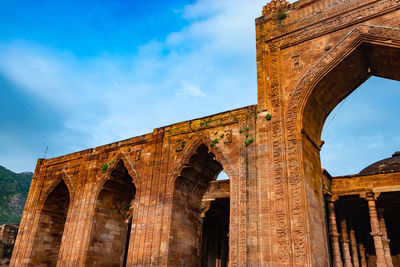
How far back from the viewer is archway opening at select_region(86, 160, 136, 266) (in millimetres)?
14558

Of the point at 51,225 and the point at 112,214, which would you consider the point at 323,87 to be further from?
the point at 51,225

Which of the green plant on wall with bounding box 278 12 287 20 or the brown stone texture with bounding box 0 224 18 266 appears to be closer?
the green plant on wall with bounding box 278 12 287 20

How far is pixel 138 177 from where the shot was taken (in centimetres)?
1405

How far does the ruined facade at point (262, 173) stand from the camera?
9.93 meters

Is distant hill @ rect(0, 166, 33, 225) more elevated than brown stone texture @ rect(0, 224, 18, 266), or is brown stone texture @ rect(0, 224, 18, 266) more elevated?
distant hill @ rect(0, 166, 33, 225)

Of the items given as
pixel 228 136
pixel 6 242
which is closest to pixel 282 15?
pixel 228 136

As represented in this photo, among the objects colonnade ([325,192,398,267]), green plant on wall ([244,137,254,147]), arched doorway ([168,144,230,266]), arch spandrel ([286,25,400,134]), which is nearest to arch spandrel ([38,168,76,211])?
arched doorway ([168,144,230,266])

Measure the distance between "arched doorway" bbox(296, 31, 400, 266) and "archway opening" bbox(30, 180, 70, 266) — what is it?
12.9m

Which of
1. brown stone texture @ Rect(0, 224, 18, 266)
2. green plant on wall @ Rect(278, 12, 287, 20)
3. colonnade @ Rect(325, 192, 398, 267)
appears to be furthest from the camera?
brown stone texture @ Rect(0, 224, 18, 266)

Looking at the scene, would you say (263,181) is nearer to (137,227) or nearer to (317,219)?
(317,219)

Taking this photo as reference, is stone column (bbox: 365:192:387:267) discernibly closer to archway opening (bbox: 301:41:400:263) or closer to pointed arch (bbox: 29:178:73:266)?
archway opening (bbox: 301:41:400:263)

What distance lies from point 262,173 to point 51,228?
12929mm

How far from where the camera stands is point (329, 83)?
11.2 metres

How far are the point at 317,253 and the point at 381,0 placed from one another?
8.11m
